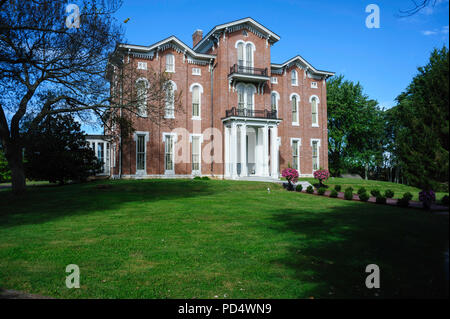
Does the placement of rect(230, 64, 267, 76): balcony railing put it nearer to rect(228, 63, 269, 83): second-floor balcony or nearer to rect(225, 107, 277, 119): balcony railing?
rect(228, 63, 269, 83): second-floor balcony

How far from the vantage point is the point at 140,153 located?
85.4 feet

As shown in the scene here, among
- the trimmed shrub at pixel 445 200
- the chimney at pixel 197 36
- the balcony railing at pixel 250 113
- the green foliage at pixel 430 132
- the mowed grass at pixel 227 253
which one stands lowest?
the mowed grass at pixel 227 253

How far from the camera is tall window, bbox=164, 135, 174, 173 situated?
26.7m

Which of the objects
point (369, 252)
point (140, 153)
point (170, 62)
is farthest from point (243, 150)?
point (369, 252)

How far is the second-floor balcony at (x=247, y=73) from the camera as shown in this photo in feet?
87.9

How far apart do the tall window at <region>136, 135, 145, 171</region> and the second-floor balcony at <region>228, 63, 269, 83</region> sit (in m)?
9.11

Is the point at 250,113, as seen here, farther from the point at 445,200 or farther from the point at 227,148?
the point at 445,200

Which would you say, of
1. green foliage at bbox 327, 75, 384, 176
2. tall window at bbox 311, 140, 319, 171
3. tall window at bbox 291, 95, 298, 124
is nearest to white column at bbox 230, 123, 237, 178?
tall window at bbox 291, 95, 298, 124

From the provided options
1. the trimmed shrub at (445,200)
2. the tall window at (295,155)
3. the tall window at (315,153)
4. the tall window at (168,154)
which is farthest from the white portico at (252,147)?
the trimmed shrub at (445,200)

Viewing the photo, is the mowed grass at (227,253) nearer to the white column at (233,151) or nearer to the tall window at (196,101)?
the white column at (233,151)

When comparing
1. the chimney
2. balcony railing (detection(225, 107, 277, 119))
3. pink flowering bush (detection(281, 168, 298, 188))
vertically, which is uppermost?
the chimney

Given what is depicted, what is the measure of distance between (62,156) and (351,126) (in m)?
35.5

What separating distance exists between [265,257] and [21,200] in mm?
13634

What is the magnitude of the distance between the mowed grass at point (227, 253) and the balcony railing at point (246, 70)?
62.7 feet
